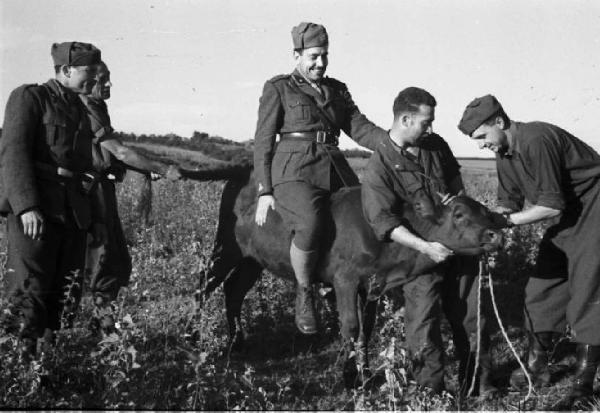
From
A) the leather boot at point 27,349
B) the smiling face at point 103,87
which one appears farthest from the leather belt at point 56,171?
the smiling face at point 103,87

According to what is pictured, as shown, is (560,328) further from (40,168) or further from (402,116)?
(40,168)

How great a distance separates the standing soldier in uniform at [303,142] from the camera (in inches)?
241

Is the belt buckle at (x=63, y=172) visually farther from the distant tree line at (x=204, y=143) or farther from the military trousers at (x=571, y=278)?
the distant tree line at (x=204, y=143)

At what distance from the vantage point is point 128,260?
22.9 ft

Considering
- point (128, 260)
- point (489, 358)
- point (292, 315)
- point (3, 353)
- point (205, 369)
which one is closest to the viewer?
point (3, 353)

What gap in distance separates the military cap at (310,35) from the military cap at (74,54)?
1757 millimetres

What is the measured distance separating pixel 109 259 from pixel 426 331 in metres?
3.16

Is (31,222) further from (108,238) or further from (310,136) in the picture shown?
(310,136)

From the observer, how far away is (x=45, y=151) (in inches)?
210

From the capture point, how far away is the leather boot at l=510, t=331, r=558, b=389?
5.98 meters

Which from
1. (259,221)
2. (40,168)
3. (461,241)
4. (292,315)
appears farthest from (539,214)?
(40,168)

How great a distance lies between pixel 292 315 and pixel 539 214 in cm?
325

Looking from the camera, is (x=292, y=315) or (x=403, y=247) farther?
(x=292, y=315)

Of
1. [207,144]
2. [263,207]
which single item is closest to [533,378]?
[263,207]
